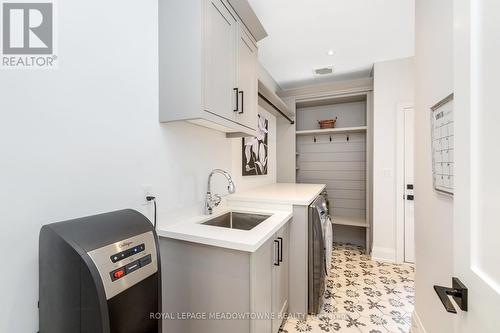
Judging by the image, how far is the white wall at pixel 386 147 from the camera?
9.06ft

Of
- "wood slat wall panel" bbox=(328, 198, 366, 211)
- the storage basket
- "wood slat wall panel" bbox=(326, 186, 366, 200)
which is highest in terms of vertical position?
the storage basket

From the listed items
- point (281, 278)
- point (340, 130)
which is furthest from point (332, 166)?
point (281, 278)

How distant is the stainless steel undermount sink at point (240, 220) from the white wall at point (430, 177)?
1046 mm

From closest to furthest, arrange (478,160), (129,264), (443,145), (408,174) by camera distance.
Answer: (478,160) < (129,264) < (443,145) < (408,174)

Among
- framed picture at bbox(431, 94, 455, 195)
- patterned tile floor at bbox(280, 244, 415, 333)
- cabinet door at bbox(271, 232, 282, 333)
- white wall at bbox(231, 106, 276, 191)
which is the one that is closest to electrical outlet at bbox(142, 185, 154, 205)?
cabinet door at bbox(271, 232, 282, 333)

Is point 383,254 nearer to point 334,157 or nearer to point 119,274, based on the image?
point 334,157

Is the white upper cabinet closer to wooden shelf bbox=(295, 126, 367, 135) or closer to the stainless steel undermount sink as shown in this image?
the stainless steel undermount sink

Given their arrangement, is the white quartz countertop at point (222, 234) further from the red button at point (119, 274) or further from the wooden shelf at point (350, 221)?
the wooden shelf at point (350, 221)

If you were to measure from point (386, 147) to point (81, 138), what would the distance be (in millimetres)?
3168

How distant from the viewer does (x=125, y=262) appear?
Result: 761 millimetres

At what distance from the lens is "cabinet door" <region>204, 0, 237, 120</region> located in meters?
1.26

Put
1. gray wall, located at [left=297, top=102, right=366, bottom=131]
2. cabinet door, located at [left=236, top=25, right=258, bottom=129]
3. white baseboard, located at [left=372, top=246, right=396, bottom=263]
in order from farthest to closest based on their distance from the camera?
gray wall, located at [left=297, top=102, right=366, bottom=131] < white baseboard, located at [left=372, top=246, right=396, bottom=263] < cabinet door, located at [left=236, top=25, right=258, bottom=129]

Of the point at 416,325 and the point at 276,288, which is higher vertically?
the point at 276,288

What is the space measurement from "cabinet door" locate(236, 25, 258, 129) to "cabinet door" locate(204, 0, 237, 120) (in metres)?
0.09
